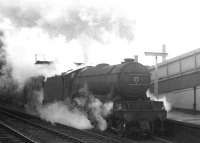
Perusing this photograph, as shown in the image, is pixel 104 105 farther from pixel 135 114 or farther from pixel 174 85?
pixel 174 85

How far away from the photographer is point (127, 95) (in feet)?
38.6

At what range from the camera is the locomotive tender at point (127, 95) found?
11188 mm

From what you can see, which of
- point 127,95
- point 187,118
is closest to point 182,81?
point 187,118

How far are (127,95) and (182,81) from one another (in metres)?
6.44

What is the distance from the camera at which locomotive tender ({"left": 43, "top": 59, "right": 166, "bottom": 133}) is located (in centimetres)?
1119

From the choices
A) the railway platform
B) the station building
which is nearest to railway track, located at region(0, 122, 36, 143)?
the railway platform

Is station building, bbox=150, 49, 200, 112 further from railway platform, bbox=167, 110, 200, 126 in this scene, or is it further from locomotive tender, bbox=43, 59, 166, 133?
locomotive tender, bbox=43, 59, 166, 133

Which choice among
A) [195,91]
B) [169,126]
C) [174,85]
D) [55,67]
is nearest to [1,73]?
[55,67]

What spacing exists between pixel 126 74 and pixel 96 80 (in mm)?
1580

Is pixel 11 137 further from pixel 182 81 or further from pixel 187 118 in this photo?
pixel 182 81

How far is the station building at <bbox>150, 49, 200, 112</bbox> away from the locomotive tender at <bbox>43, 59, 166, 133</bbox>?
4882 mm

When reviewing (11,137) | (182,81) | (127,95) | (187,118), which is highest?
(182,81)

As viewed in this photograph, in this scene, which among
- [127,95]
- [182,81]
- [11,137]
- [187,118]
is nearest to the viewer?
[11,137]

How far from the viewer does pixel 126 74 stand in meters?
11.7
